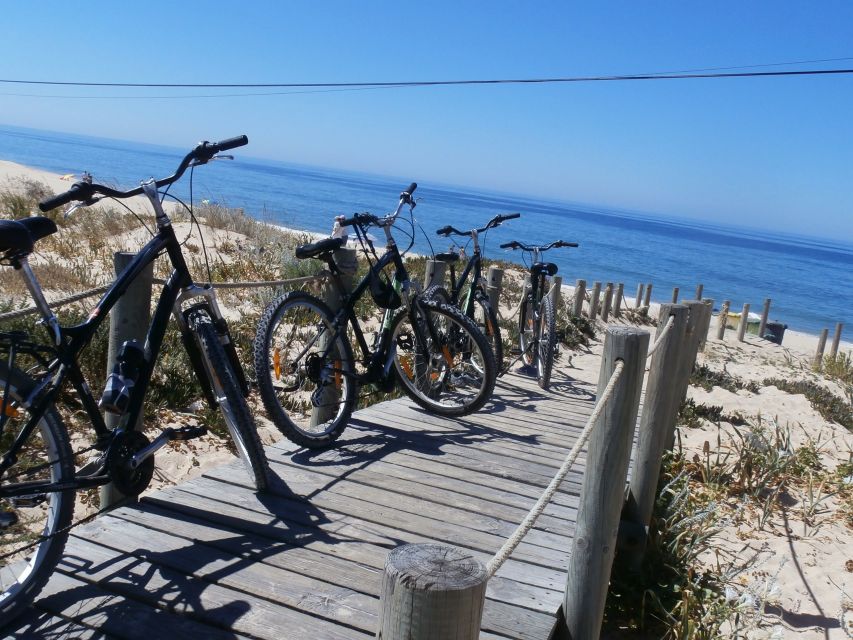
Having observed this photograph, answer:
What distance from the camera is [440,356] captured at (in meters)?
5.12

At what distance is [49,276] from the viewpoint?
26.7 feet

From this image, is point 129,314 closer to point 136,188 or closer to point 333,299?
point 136,188

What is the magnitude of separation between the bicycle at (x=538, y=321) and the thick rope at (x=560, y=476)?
4719 millimetres

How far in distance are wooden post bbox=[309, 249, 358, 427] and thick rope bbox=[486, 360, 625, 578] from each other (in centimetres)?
222

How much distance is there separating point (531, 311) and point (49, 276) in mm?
5245

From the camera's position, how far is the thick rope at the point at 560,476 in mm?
1668

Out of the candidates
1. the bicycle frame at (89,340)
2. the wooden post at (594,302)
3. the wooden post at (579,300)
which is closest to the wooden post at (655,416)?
the bicycle frame at (89,340)

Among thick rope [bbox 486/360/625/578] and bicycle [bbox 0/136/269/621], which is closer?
thick rope [bbox 486/360/625/578]

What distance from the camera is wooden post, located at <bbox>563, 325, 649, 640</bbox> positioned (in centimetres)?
242

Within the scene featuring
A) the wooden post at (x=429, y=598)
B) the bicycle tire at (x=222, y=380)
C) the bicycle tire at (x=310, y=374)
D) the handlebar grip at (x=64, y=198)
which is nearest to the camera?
the wooden post at (x=429, y=598)

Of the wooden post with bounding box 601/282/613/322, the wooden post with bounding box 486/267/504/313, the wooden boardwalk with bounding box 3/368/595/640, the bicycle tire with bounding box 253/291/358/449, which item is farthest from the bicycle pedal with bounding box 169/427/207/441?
the wooden post with bounding box 601/282/613/322

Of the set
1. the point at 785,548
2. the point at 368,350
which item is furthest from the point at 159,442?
the point at 785,548

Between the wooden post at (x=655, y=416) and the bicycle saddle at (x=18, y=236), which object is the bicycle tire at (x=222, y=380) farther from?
the wooden post at (x=655, y=416)

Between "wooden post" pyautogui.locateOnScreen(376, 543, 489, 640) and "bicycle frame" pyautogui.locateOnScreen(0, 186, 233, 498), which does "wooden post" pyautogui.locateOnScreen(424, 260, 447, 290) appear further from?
"wooden post" pyautogui.locateOnScreen(376, 543, 489, 640)
